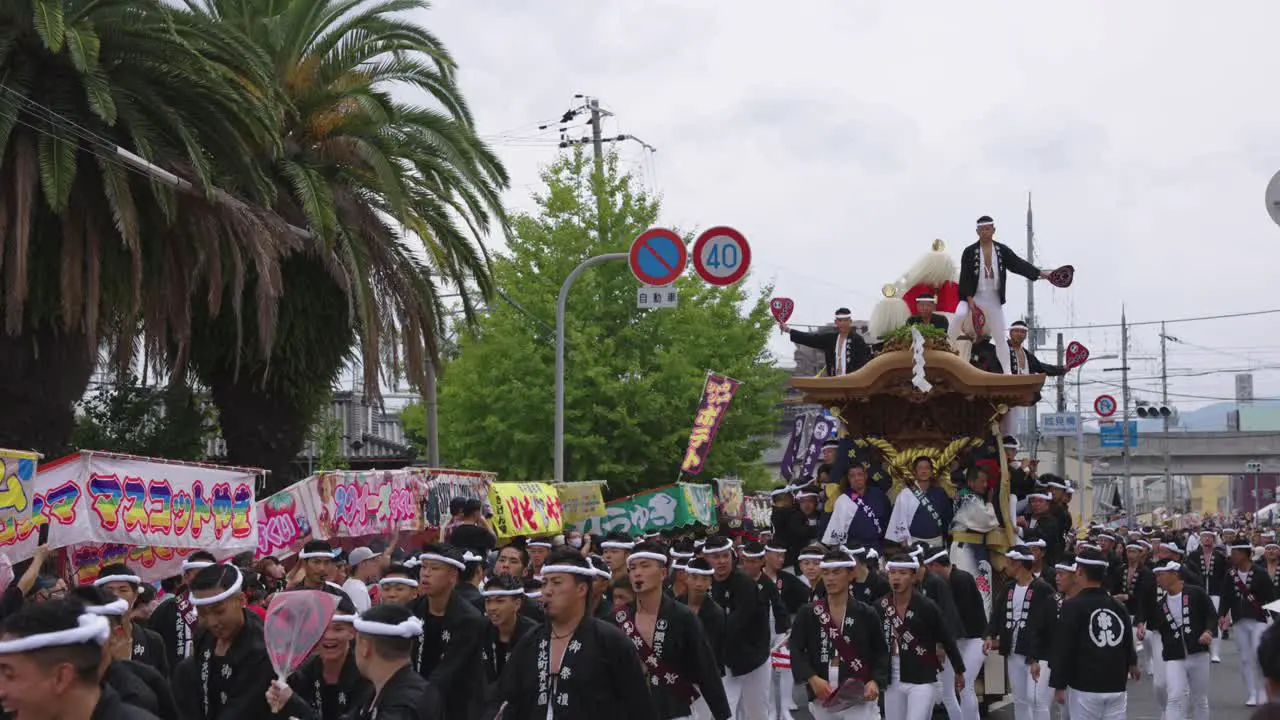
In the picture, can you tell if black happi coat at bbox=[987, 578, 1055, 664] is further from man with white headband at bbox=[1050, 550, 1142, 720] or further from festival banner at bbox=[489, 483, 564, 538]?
festival banner at bbox=[489, 483, 564, 538]

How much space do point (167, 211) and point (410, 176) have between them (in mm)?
5750

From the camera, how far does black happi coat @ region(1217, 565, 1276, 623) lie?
19344 millimetres

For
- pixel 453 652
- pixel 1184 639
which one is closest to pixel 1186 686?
pixel 1184 639

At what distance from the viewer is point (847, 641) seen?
11469 millimetres

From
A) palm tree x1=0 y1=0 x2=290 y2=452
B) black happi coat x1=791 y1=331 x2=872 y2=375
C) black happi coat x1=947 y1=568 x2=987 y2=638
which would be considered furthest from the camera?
black happi coat x1=791 y1=331 x2=872 y2=375

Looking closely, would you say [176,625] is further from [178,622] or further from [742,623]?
[742,623]

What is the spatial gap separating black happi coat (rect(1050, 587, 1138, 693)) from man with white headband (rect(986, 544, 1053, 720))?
2317 mm

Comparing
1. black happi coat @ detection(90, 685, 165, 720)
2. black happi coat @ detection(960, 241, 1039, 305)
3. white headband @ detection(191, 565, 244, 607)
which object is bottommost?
black happi coat @ detection(90, 685, 165, 720)

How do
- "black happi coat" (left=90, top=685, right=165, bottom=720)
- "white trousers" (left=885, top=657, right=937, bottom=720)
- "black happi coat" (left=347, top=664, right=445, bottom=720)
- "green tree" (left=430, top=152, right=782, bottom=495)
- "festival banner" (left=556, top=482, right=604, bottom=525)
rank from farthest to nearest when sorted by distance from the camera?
"green tree" (left=430, top=152, right=782, bottom=495) < "festival banner" (left=556, top=482, right=604, bottom=525) < "white trousers" (left=885, top=657, right=937, bottom=720) < "black happi coat" (left=347, top=664, right=445, bottom=720) < "black happi coat" (left=90, top=685, right=165, bottom=720)

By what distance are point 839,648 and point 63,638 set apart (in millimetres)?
7712

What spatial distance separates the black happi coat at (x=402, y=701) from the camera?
662 cm

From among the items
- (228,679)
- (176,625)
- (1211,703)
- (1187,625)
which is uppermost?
(228,679)

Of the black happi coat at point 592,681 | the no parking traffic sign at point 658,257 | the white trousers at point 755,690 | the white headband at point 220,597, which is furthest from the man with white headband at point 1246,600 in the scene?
the white headband at point 220,597

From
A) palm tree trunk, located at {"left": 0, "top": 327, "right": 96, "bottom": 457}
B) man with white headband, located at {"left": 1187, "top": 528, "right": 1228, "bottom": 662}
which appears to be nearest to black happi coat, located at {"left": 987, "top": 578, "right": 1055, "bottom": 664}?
palm tree trunk, located at {"left": 0, "top": 327, "right": 96, "bottom": 457}
